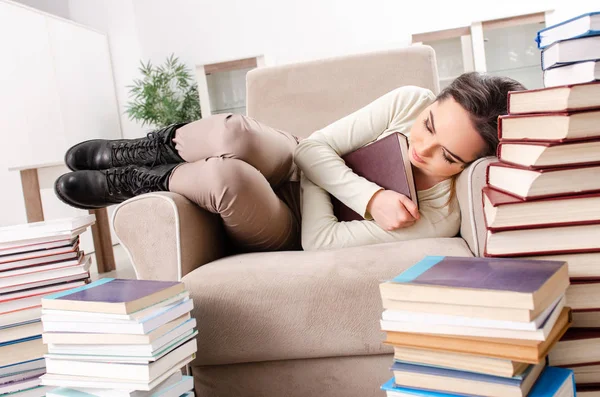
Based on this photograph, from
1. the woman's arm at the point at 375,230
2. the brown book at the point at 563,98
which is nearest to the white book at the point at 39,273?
the woman's arm at the point at 375,230

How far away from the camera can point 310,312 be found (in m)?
1.14

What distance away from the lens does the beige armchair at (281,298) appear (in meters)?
1.13

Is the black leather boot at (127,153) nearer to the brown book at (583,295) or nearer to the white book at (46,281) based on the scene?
the white book at (46,281)

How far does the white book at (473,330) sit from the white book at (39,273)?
0.86 m

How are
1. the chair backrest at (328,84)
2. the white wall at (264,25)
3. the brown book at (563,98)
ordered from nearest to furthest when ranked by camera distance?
the brown book at (563,98)
the chair backrest at (328,84)
the white wall at (264,25)

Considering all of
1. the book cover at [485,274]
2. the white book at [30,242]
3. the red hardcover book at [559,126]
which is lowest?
the book cover at [485,274]

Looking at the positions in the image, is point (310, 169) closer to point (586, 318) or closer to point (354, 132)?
point (354, 132)

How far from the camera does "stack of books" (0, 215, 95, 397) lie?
1261mm

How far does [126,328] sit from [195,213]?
40 centimetres

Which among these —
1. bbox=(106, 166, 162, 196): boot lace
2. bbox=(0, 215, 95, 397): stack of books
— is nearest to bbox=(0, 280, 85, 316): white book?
bbox=(0, 215, 95, 397): stack of books

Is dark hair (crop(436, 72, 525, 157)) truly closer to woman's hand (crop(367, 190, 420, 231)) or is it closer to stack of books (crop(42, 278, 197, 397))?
woman's hand (crop(367, 190, 420, 231))

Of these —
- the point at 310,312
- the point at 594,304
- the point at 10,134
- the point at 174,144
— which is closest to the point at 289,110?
the point at 174,144

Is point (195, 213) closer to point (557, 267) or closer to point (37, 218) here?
point (557, 267)

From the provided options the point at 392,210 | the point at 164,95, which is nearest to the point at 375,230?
the point at 392,210
